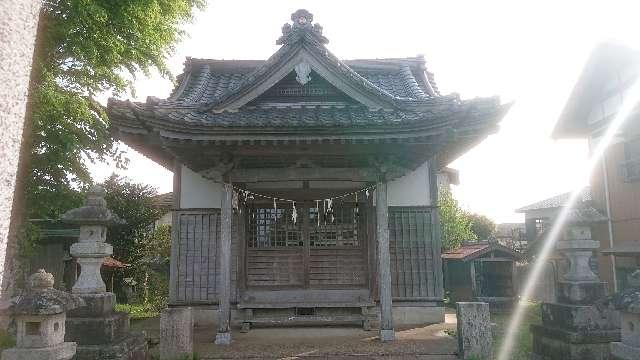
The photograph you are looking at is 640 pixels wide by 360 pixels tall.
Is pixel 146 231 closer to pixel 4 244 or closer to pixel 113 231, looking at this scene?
pixel 113 231

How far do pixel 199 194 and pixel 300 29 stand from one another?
512 cm

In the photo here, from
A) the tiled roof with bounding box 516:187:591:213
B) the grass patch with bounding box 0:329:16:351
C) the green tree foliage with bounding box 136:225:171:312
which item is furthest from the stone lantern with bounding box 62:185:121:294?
the tiled roof with bounding box 516:187:591:213

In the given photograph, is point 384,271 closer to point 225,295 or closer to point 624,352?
point 225,295

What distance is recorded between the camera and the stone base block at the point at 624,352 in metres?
4.95

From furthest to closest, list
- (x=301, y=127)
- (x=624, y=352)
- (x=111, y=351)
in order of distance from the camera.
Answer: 1. (x=301, y=127)
2. (x=111, y=351)
3. (x=624, y=352)

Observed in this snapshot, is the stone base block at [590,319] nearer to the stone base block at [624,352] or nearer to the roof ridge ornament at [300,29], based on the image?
the stone base block at [624,352]

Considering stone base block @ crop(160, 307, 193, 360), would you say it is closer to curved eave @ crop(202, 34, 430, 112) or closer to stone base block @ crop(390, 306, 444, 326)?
curved eave @ crop(202, 34, 430, 112)

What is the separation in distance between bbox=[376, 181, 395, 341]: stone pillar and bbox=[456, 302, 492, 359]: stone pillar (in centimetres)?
174

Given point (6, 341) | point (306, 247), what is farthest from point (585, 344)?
point (6, 341)

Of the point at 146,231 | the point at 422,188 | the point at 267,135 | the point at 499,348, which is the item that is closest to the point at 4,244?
the point at 267,135

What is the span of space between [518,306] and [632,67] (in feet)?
30.9

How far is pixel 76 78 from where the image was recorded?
1079 centimetres

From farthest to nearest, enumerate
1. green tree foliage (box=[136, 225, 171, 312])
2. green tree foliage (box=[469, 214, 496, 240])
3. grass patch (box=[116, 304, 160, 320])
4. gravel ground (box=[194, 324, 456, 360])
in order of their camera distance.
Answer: green tree foliage (box=[469, 214, 496, 240]) → green tree foliage (box=[136, 225, 171, 312]) → grass patch (box=[116, 304, 160, 320]) → gravel ground (box=[194, 324, 456, 360])

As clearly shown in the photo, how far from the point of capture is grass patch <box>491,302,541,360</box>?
330 inches
